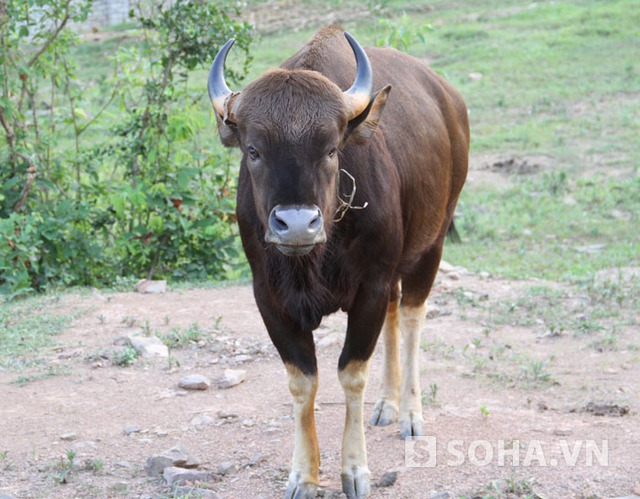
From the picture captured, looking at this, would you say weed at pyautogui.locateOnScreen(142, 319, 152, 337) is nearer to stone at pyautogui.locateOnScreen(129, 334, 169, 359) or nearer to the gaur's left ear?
stone at pyautogui.locateOnScreen(129, 334, 169, 359)

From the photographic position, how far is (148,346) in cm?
612

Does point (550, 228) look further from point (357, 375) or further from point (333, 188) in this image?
point (333, 188)

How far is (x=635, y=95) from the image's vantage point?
575 inches

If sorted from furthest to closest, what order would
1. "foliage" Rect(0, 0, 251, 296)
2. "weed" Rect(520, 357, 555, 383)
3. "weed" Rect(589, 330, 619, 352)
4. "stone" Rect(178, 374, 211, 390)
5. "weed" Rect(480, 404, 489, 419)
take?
"foliage" Rect(0, 0, 251, 296), "weed" Rect(589, 330, 619, 352), "weed" Rect(520, 357, 555, 383), "stone" Rect(178, 374, 211, 390), "weed" Rect(480, 404, 489, 419)

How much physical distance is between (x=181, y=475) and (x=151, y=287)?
11.2 ft

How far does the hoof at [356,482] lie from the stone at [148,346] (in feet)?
6.80

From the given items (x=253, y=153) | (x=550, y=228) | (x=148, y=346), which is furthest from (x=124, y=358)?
(x=550, y=228)

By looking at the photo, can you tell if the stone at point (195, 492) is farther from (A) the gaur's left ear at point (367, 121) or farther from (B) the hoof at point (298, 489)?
(A) the gaur's left ear at point (367, 121)

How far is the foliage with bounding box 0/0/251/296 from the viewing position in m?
7.91

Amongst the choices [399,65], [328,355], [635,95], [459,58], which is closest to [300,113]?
[399,65]

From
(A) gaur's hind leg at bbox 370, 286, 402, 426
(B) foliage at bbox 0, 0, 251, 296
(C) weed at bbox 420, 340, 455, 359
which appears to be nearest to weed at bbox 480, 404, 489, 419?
(A) gaur's hind leg at bbox 370, 286, 402, 426

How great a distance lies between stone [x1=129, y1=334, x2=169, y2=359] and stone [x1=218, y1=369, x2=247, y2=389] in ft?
1.74

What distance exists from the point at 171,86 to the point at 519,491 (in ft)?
17.0

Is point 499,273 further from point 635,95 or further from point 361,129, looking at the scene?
point 635,95
